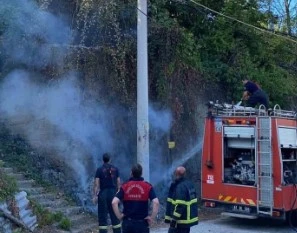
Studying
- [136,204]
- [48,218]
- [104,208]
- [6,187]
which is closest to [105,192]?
[104,208]

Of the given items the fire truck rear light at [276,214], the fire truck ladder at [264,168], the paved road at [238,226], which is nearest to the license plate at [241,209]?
the fire truck ladder at [264,168]

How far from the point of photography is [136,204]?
7391 millimetres

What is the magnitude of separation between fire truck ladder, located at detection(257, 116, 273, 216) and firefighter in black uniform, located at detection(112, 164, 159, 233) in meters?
4.89

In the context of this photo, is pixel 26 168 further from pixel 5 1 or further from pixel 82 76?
pixel 5 1

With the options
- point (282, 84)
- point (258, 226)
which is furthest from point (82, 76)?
point (282, 84)

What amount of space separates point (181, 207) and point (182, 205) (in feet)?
0.11

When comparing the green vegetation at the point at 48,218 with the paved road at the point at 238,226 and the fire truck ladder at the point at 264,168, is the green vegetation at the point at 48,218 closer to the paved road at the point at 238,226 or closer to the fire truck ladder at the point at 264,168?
the paved road at the point at 238,226

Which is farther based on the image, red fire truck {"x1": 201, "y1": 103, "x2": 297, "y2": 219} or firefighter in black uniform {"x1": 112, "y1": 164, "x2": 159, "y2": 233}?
red fire truck {"x1": 201, "y1": 103, "x2": 297, "y2": 219}

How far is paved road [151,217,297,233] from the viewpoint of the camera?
12039mm

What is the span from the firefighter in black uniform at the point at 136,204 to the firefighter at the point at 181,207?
0.50m

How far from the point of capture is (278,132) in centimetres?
1173

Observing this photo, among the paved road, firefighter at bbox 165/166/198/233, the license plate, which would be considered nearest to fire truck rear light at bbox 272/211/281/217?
the license plate

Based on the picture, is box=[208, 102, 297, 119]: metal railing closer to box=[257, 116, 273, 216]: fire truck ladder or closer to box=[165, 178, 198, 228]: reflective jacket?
box=[257, 116, 273, 216]: fire truck ladder

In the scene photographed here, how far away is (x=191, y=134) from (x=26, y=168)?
564 centimetres
